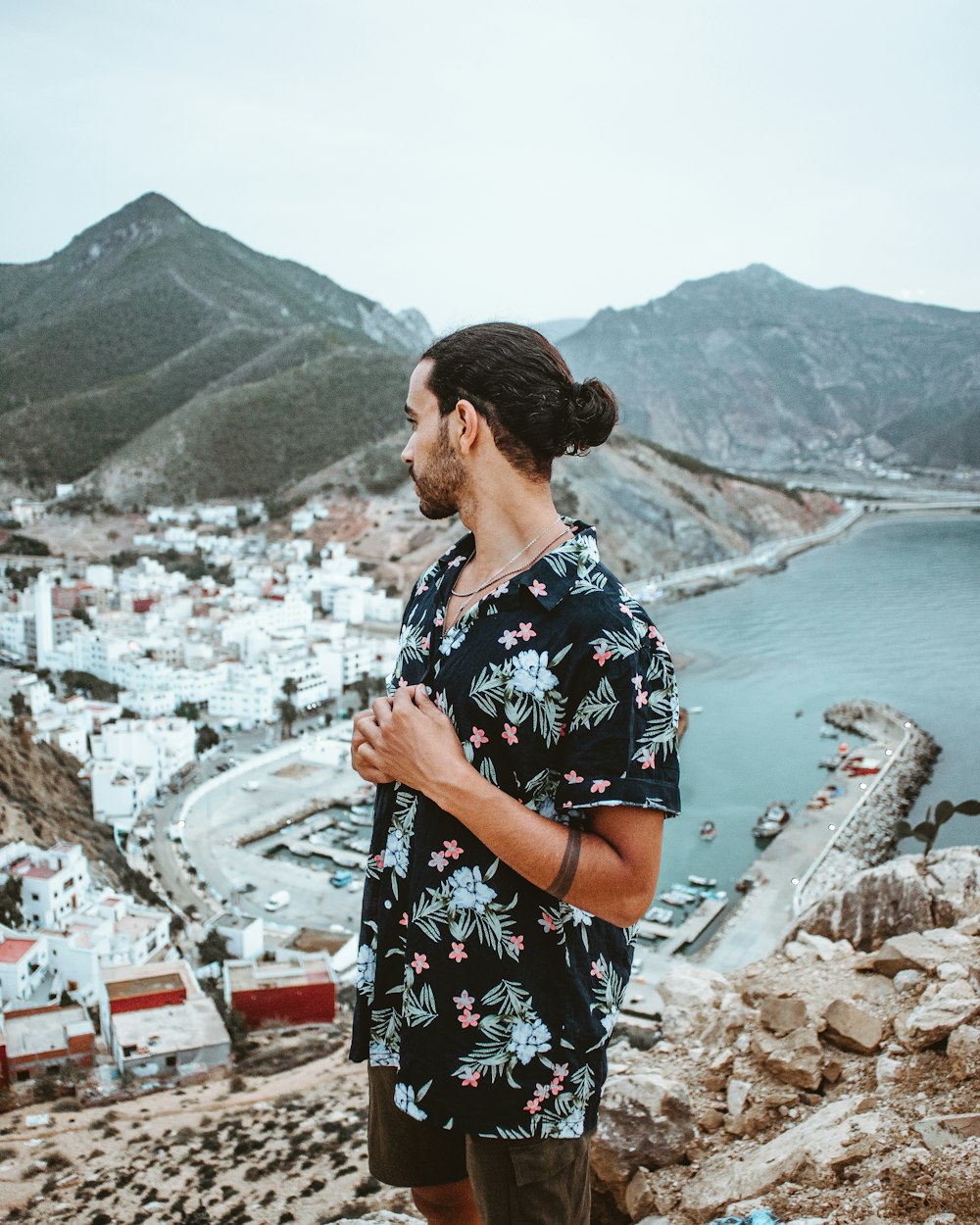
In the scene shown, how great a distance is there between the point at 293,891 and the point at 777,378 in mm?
43454

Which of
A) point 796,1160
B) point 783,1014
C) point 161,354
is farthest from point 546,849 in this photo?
point 161,354

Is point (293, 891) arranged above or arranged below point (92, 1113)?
below

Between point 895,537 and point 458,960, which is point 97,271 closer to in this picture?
point 895,537

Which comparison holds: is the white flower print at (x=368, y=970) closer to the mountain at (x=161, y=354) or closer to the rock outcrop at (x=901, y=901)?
the rock outcrop at (x=901, y=901)

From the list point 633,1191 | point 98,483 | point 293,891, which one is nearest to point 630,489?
point 98,483

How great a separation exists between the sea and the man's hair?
6210 mm

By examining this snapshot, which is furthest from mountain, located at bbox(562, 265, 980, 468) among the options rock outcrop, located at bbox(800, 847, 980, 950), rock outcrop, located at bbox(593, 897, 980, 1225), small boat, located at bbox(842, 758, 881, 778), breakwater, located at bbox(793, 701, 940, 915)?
rock outcrop, located at bbox(593, 897, 980, 1225)

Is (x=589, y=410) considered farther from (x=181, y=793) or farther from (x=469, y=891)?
(x=181, y=793)

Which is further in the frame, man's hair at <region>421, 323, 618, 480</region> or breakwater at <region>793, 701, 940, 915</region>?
breakwater at <region>793, 701, 940, 915</region>

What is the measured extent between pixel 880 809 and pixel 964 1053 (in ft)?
22.8

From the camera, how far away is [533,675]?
0.55 meters

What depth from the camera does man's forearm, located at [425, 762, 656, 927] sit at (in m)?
0.53

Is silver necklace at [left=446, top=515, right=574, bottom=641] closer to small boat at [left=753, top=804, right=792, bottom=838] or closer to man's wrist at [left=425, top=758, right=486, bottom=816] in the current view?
man's wrist at [left=425, top=758, right=486, bottom=816]

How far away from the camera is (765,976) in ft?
6.29
